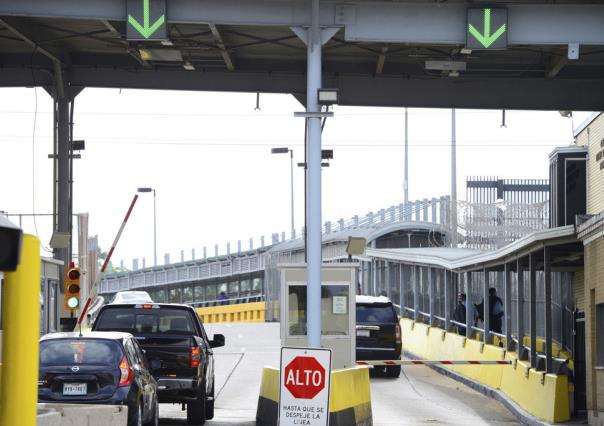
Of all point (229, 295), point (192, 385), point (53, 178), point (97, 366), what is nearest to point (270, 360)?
point (53, 178)

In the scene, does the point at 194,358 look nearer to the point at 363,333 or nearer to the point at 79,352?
the point at 79,352

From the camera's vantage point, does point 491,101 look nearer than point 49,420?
No

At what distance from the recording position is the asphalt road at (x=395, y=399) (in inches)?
925

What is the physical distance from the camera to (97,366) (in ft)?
56.3

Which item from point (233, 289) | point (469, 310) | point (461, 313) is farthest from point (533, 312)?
point (233, 289)

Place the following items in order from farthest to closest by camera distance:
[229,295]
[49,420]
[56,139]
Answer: [229,295]
[56,139]
[49,420]

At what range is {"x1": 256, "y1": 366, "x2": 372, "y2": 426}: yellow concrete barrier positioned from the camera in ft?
60.0

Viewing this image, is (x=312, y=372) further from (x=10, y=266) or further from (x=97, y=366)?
(x=10, y=266)

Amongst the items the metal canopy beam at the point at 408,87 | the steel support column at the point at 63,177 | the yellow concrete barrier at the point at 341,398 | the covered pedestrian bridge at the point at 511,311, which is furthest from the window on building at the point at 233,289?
the yellow concrete barrier at the point at 341,398

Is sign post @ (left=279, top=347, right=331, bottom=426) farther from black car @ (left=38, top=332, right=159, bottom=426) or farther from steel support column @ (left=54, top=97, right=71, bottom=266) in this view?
steel support column @ (left=54, top=97, right=71, bottom=266)

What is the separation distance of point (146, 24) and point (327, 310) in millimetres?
6616

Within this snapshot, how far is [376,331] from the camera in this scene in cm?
3241

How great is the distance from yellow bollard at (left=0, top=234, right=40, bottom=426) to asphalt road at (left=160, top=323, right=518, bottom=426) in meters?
14.7

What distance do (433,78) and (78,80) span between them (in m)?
7.09
